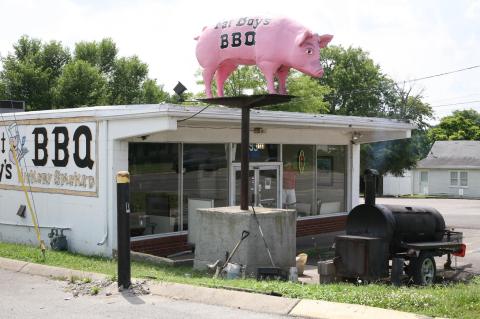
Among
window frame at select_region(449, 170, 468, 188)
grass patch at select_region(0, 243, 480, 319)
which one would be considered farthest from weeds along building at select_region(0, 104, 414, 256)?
window frame at select_region(449, 170, 468, 188)

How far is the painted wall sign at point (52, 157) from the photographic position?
1291 cm

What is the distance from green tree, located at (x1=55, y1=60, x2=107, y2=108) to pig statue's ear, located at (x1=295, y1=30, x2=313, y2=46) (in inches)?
1262

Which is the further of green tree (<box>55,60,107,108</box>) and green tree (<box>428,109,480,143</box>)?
green tree (<box>428,109,480,143</box>)

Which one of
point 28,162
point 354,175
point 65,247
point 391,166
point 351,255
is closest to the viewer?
point 351,255

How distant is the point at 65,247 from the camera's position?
42.8ft

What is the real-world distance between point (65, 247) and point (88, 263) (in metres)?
2.23

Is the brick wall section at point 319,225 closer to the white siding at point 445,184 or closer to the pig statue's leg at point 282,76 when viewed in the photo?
the pig statue's leg at point 282,76

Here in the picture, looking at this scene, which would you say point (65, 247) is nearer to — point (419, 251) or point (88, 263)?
point (88, 263)

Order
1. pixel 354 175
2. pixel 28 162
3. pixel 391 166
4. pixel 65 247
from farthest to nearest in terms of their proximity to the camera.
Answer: pixel 391 166
pixel 354 175
pixel 28 162
pixel 65 247

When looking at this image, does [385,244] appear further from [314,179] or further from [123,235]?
[314,179]

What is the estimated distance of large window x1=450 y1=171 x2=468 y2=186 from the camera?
46.3 metres

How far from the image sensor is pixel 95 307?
762 centimetres

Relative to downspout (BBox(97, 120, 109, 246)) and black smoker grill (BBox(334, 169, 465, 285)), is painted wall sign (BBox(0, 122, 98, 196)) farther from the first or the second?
black smoker grill (BBox(334, 169, 465, 285))

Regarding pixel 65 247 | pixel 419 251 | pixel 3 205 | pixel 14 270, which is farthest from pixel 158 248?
pixel 419 251
